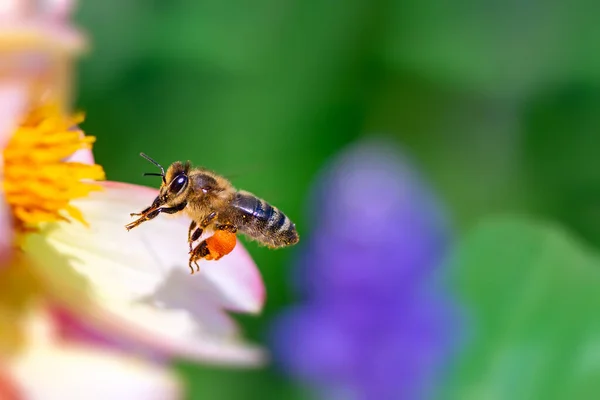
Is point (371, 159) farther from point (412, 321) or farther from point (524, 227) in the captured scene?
point (524, 227)

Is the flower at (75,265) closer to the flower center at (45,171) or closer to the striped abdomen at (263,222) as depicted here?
the flower center at (45,171)

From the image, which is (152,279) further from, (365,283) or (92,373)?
(365,283)

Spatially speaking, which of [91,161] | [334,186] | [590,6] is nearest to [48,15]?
[91,161]

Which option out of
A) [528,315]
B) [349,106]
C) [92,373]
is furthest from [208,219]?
[349,106]

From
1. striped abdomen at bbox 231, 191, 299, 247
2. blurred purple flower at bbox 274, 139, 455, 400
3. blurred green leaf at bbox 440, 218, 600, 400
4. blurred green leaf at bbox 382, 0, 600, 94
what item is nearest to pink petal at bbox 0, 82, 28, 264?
striped abdomen at bbox 231, 191, 299, 247

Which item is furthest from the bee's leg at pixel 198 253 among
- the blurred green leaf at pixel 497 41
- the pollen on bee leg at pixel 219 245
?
the blurred green leaf at pixel 497 41

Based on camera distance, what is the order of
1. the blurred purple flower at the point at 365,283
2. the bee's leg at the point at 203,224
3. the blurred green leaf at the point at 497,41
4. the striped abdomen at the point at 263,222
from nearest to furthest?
1. the bee's leg at the point at 203,224
2. the striped abdomen at the point at 263,222
3. the blurred purple flower at the point at 365,283
4. the blurred green leaf at the point at 497,41

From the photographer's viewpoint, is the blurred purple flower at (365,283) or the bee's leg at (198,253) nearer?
the bee's leg at (198,253)
